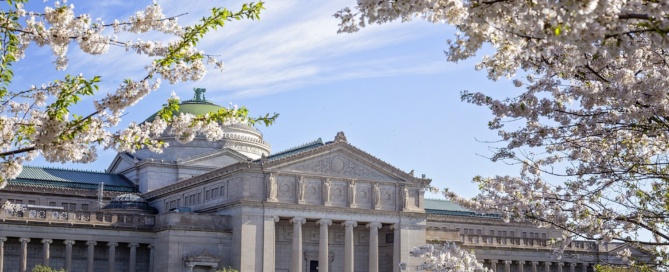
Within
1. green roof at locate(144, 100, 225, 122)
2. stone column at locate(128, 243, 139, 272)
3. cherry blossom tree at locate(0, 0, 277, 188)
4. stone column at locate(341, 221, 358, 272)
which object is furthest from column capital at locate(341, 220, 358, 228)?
cherry blossom tree at locate(0, 0, 277, 188)

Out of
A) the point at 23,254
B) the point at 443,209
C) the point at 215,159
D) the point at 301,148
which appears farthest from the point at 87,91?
the point at 443,209

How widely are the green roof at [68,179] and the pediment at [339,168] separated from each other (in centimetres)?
2629

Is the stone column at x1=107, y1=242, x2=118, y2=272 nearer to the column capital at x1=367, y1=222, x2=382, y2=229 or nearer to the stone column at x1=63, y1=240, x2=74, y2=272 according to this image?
the stone column at x1=63, y1=240, x2=74, y2=272

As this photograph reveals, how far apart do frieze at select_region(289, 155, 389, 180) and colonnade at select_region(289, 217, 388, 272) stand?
4742mm

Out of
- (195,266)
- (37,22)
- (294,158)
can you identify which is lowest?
(195,266)

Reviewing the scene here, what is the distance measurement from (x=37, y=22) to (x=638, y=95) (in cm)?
1319

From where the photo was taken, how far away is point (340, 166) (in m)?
89.5

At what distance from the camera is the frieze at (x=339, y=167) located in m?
87.9

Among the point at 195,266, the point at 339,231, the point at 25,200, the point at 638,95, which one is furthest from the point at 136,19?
the point at 25,200

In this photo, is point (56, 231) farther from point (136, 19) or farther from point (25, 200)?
point (136, 19)

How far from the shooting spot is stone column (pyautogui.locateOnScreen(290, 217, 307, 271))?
278 ft

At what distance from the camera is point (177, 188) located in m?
94.1

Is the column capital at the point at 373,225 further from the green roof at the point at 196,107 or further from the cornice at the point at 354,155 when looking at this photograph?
the green roof at the point at 196,107

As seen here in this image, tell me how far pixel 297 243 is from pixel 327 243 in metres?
3.59
